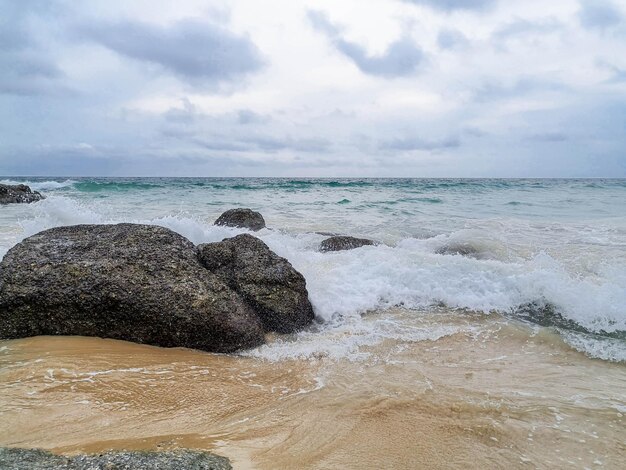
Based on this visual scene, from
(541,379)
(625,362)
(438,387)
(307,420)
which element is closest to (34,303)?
(307,420)

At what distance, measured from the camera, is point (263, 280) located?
519 cm

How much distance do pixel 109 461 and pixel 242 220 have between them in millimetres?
9648

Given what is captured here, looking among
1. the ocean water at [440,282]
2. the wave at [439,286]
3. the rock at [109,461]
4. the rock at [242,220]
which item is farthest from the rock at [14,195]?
the rock at [109,461]

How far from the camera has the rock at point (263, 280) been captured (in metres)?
5.01

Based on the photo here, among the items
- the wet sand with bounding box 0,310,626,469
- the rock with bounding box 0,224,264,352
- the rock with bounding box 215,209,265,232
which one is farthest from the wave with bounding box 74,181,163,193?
the wet sand with bounding box 0,310,626,469

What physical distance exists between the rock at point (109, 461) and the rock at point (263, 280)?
8.57 ft

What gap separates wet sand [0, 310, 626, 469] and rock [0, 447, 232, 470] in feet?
0.88

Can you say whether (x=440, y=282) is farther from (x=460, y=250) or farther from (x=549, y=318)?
(x=460, y=250)

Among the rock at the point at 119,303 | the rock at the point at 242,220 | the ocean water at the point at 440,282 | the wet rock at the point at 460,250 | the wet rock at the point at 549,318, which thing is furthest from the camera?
the rock at the point at 242,220

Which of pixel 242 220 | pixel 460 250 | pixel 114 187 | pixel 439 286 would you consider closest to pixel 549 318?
pixel 439 286

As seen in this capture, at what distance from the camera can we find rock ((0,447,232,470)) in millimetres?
2148

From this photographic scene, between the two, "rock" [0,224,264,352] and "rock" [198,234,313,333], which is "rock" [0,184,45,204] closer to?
"rock" [0,224,264,352]

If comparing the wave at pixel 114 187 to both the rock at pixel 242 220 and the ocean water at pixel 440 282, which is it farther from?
the rock at pixel 242 220

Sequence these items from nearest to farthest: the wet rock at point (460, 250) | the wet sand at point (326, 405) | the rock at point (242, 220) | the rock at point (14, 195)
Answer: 1. the wet sand at point (326, 405)
2. the wet rock at point (460, 250)
3. the rock at point (242, 220)
4. the rock at point (14, 195)
